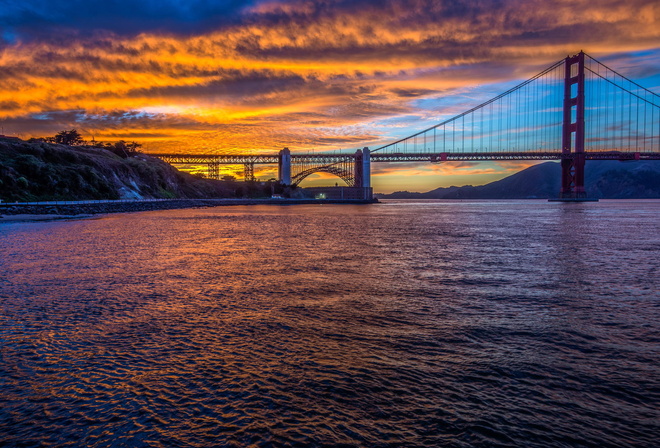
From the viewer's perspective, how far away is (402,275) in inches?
549

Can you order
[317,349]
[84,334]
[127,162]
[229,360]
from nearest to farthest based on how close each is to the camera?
[229,360]
[317,349]
[84,334]
[127,162]

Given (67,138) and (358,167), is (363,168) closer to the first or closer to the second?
(358,167)

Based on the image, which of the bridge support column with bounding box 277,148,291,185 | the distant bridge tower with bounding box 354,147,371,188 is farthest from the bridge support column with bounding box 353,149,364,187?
the bridge support column with bounding box 277,148,291,185

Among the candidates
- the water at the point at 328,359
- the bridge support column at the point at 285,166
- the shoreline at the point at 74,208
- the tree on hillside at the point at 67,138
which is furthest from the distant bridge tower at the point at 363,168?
the water at the point at 328,359

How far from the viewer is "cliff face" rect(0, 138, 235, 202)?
5319cm

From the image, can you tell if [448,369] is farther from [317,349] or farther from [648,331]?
[648,331]

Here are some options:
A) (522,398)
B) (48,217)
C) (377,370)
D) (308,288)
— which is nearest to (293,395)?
(377,370)

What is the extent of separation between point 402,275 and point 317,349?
24.9 feet

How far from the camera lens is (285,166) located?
146 meters

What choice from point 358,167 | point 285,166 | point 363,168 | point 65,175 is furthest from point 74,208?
point 285,166

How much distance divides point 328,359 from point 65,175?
67.7m

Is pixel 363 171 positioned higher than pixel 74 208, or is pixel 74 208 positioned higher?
pixel 363 171

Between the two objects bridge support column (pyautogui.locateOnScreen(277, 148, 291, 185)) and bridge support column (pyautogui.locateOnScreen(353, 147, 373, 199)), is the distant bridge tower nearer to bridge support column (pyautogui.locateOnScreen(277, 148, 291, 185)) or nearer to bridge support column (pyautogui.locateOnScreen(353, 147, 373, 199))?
bridge support column (pyautogui.locateOnScreen(353, 147, 373, 199))

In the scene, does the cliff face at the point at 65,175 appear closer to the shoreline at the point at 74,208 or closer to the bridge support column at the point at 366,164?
the shoreline at the point at 74,208
